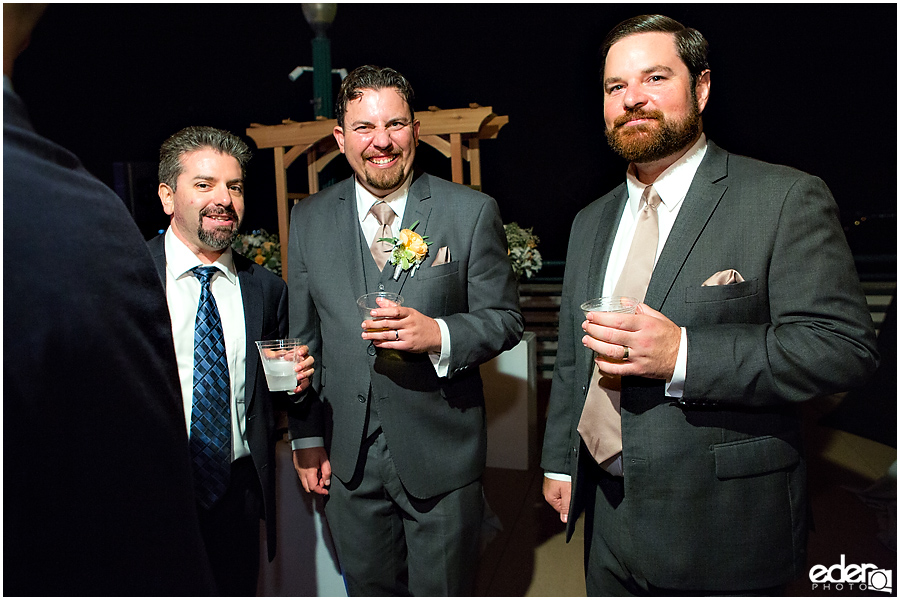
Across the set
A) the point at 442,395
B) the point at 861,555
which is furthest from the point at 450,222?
the point at 861,555

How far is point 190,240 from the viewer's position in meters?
1.65

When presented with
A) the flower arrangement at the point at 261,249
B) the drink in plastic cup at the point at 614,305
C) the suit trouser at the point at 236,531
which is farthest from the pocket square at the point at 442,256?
the flower arrangement at the point at 261,249

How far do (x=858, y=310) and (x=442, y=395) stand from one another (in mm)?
1169

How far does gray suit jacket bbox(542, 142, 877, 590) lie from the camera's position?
46.9 inches

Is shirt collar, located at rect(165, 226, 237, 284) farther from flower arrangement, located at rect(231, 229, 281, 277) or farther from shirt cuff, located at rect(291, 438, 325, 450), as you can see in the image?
flower arrangement, located at rect(231, 229, 281, 277)

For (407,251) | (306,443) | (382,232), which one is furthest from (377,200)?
(306,443)

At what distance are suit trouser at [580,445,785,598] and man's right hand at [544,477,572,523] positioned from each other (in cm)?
7

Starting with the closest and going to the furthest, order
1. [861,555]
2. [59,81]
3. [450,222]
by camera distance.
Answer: [59,81] → [450,222] → [861,555]

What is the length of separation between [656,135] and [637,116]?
7 centimetres

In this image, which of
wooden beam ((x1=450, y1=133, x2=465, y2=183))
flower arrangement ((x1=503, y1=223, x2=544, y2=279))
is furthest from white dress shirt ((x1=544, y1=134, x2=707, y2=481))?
flower arrangement ((x1=503, y1=223, x2=544, y2=279))

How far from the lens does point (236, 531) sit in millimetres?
1720

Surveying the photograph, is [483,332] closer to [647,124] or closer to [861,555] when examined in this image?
[647,124]

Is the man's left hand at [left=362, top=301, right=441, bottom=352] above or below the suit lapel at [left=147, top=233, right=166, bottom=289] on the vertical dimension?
below

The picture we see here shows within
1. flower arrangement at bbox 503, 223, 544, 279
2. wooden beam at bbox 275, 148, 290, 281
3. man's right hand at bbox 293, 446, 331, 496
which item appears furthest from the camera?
flower arrangement at bbox 503, 223, 544, 279
